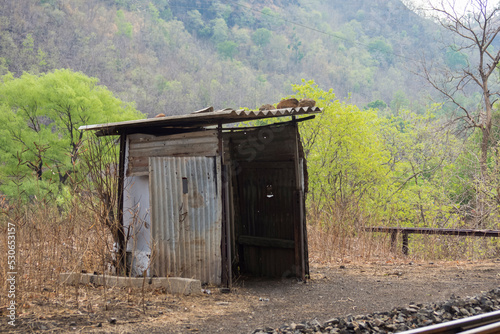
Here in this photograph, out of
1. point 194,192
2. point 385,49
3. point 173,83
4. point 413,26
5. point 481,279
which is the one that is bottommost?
point 481,279

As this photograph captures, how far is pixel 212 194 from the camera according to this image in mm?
7461

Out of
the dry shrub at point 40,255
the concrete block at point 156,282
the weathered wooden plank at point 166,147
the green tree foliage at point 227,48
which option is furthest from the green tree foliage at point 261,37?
the concrete block at point 156,282

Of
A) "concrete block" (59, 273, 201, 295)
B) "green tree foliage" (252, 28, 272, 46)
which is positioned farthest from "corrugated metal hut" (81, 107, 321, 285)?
"green tree foliage" (252, 28, 272, 46)

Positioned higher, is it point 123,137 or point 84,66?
point 84,66

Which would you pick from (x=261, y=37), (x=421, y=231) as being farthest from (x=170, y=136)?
(x=261, y=37)

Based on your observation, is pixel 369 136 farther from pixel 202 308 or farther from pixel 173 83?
pixel 173 83

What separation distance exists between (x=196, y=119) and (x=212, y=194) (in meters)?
1.31

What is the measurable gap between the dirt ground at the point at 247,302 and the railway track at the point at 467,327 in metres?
1.64

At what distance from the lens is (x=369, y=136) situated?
2128cm

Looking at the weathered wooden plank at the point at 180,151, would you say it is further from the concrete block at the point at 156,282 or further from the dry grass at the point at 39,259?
the concrete block at the point at 156,282

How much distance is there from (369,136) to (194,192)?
51.1 feet

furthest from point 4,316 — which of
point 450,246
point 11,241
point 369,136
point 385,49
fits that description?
point 385,49

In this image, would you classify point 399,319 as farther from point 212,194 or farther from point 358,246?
point 358,246

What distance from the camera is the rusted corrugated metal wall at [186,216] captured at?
7.32 meters
